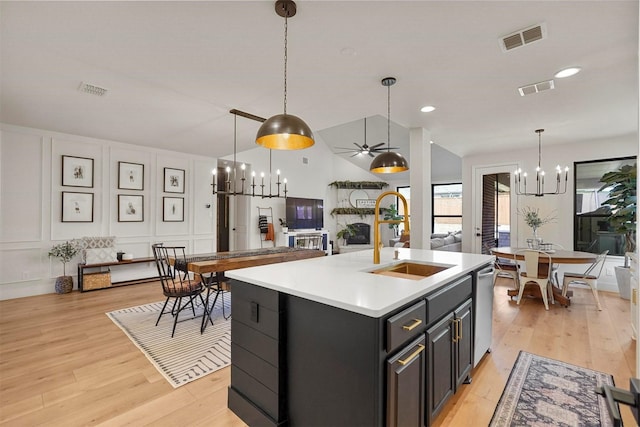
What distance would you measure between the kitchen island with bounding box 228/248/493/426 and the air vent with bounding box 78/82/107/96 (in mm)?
2737

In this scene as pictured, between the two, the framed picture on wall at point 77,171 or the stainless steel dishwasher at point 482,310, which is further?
the framed picture on wall at point 77,171

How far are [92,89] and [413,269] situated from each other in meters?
3.75

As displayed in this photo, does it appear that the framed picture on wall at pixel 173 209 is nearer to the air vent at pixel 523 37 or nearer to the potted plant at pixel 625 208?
the air vent at pixel 523 37

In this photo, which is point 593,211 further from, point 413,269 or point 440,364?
point 440,364

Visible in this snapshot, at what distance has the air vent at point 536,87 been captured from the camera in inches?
113

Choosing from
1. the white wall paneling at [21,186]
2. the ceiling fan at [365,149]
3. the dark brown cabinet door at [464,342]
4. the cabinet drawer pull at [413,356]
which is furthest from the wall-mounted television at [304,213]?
the cabinet drawer pull at [413,356]

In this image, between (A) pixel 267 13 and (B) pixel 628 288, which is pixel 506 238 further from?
(A) pixel 267 13

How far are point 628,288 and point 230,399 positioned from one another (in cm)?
573

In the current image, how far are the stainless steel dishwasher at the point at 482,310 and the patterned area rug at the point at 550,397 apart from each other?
10.4 inches

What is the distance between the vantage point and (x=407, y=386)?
1392 millimetres

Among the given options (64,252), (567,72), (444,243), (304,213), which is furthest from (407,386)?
(304,213)

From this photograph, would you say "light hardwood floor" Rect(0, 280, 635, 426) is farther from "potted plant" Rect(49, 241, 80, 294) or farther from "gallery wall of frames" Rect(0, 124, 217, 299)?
"gallery wall of frames" Rect(0, 124, 217, 299)

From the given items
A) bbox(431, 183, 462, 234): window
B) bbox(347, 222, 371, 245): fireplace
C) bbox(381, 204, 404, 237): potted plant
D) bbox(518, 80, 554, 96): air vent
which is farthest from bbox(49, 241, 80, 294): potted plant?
bbox(431, 183, 462, 234): window

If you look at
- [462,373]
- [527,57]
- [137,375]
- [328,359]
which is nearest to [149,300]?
[137,375]
